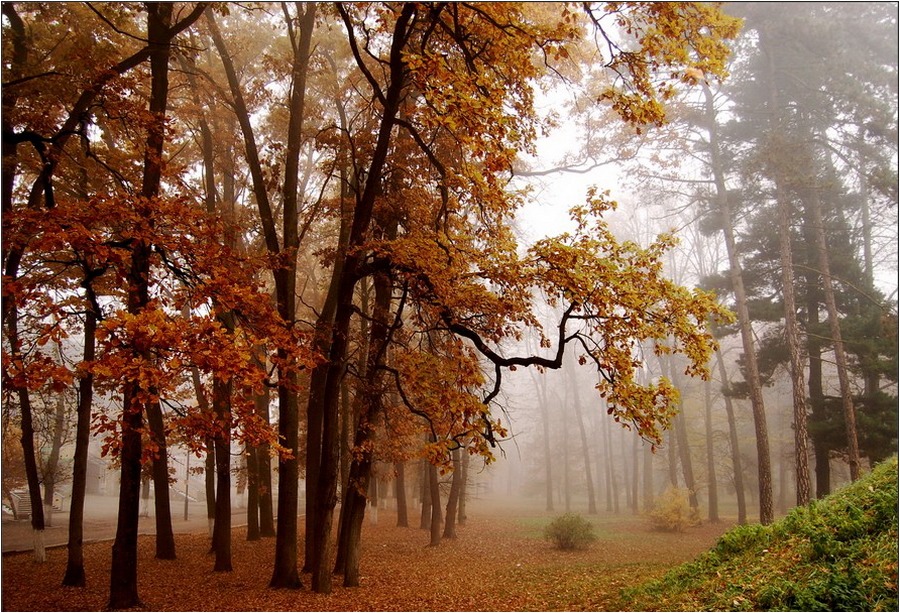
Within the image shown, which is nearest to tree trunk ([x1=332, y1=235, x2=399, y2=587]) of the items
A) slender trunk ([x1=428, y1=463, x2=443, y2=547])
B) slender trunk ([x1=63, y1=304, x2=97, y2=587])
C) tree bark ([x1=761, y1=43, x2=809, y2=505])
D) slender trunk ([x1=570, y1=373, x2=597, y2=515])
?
slender trunk ([x1=63, y1=304, x2=97, y2=587])

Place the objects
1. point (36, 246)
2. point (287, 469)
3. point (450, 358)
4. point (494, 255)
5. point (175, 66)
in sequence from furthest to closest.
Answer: point (175, 66) → point (287, 469) → point (450, 358) → point (494, 255) → point (36, 246)

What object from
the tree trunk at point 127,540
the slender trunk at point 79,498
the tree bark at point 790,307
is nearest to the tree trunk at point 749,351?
the tree bark at point 790,307

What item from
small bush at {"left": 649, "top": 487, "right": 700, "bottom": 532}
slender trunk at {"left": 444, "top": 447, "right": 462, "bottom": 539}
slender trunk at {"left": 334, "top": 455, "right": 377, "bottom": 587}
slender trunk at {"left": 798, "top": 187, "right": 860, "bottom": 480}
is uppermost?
slender trunk at {"left": 798, "top": 187, "right": 860, "bottom": 480}

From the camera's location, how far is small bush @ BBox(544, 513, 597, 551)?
16.0m

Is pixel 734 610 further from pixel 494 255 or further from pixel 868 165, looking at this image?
pixel 868 165

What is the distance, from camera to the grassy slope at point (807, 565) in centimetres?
515

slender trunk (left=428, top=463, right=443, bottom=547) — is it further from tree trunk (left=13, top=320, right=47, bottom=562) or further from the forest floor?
tree trunk (left=13, top=320, right=47, bottom=562)

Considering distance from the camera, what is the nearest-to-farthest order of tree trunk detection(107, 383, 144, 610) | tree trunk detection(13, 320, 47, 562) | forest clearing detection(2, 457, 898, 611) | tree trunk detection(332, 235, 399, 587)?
forest clearing detection(2, 457, 898, 611)
tree trunk detection(107, 383, 144, 610)
tree trunk detection(332, 235, 399, 587)
tree trunk detection(13, 320, 47, 562)

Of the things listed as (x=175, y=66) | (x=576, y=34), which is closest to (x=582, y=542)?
(x=576, y=34)

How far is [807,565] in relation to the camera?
591cm

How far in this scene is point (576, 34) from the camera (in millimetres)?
5754

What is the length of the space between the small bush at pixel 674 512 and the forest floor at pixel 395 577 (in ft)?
7.36

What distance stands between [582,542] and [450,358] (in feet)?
34.2

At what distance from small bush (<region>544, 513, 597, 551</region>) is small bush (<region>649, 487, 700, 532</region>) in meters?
5.48
